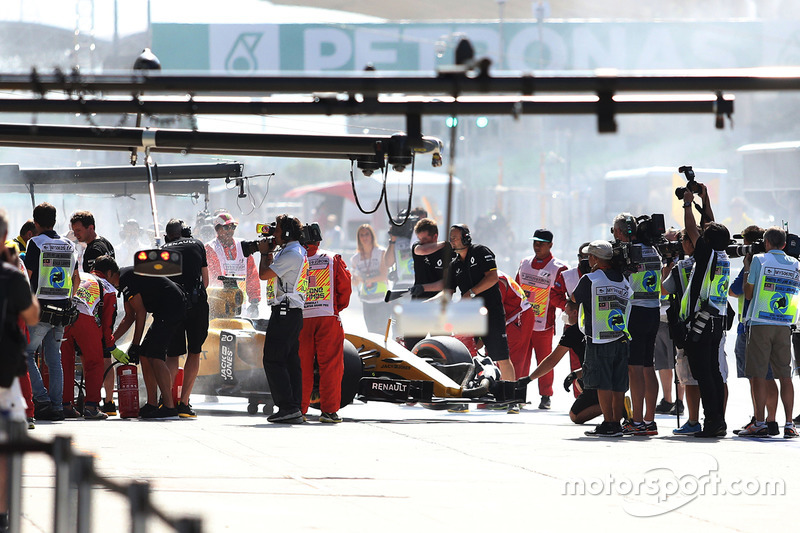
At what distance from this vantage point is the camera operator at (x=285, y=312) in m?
11.3

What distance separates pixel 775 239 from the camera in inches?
434

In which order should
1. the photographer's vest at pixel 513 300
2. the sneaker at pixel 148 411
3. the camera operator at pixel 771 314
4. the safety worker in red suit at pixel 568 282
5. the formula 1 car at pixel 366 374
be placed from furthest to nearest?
the photographer's vest at pixel 513 300 < the safety worker in red suit at pixel 568 282 < the formula 1 car at pixel 366 374 < the sneaker at pixel 148 411 < the camera operator at pixel 771 314

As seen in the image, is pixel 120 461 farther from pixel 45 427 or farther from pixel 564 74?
pixel 564 74

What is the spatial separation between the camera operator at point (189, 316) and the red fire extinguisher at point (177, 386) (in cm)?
6

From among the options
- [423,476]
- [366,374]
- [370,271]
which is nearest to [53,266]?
[366,374]

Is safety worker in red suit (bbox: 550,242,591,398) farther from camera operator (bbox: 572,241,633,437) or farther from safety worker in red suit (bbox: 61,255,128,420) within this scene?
safety worker in red suit (bbox: 61,255,128,420)

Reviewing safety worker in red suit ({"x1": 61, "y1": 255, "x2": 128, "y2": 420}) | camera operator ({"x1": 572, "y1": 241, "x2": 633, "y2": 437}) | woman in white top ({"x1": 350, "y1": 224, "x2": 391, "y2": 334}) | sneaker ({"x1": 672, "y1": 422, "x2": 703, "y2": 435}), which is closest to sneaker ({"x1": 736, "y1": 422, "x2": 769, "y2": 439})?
sneaker ({"x1": 672, "y1": 422, "x2": 703, "y2": 435})

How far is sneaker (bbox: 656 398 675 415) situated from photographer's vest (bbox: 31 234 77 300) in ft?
21.1

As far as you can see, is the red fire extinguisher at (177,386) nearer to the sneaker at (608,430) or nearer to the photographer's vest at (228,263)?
the photographer's vest at (228,263)

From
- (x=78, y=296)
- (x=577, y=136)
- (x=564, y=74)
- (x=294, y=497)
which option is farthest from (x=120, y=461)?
(x=577, y=136)

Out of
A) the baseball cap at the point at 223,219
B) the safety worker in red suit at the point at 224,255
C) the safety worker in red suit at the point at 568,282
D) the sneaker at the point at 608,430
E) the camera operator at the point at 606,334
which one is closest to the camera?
the camera operator at the point at 606,334

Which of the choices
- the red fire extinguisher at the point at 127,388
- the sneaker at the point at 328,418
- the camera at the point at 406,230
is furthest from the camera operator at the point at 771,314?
the camera at the point at 406,230

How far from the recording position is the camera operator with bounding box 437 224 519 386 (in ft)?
42.7

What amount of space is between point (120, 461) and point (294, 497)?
174cm
